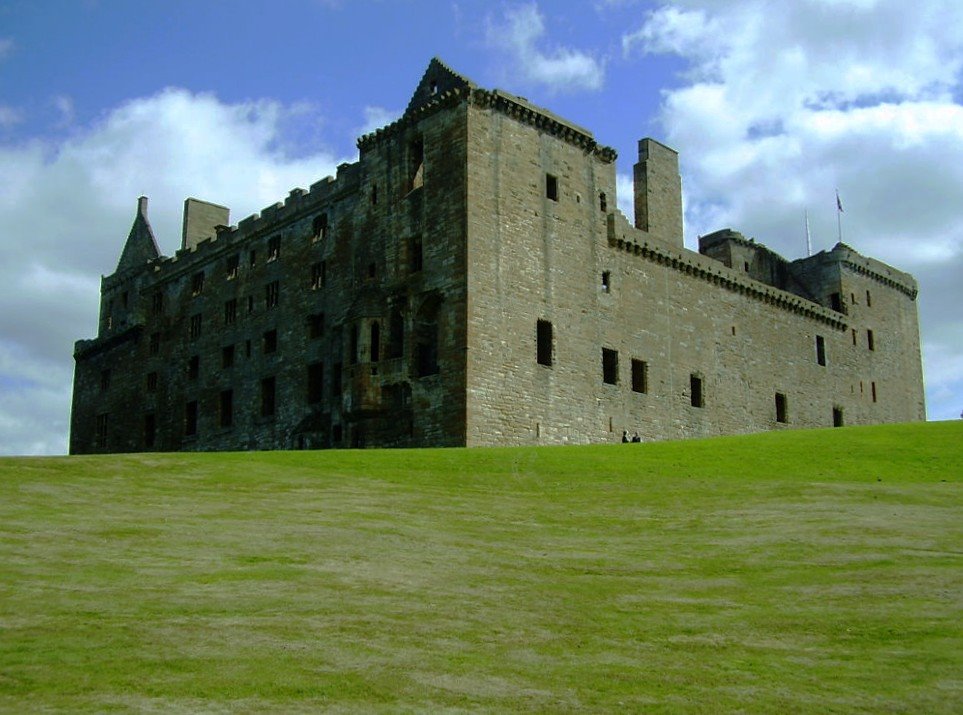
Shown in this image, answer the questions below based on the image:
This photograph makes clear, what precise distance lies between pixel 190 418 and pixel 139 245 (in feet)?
52.8

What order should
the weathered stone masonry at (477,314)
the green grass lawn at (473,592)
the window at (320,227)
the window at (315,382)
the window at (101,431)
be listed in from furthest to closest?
the window at (101,431), the window at (320,227), the window at (315,382), the weathered stone masonry at (477,314), the green grass lawn at (473,592)

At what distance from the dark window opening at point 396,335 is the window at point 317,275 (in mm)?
6543

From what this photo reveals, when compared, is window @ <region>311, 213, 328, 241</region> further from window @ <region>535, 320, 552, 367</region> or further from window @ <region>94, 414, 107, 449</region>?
window @ <region>94, 414, 107, 449</region>

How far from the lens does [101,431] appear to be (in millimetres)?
65312

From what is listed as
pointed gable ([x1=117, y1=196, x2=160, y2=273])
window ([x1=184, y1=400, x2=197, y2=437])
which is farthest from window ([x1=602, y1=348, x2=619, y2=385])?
pointed gable ([x1=117, y1=196, x2=160, y2=273])

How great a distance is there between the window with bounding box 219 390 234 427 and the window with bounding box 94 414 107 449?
513 inches

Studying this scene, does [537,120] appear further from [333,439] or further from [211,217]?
[211,217]

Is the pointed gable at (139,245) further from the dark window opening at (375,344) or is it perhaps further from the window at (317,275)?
the dark window opening at (375,344)

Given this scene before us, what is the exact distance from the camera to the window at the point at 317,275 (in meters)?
50.4

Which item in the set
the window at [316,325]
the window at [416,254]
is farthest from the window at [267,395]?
the window at [416,254]

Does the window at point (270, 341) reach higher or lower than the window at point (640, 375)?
higher

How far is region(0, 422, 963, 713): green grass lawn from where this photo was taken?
11656 millimetres

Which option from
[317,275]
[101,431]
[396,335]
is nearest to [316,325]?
[317,275]

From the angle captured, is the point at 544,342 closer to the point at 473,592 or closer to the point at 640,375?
the point at 640,375
